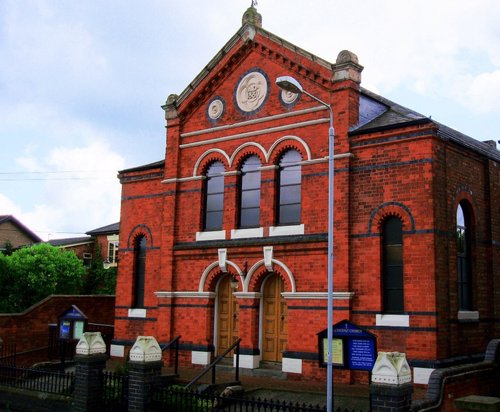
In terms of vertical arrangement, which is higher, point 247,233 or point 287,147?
point 287,147

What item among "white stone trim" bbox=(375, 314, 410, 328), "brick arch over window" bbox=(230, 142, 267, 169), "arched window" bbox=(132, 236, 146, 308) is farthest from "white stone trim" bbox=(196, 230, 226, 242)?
"white stone trim" bbox=(375, 314, 410, 328)

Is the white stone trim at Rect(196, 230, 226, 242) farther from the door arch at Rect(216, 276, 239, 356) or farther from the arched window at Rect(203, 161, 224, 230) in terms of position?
the door arch at Rect(216, 276, 239, 356)

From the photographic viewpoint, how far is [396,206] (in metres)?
16.1

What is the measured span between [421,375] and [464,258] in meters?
4.20

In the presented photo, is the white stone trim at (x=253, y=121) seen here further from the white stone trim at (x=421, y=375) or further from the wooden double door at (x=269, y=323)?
the white stone trim at (x=421, y=375)

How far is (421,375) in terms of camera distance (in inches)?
586

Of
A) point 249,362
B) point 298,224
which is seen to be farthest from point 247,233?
point 249,362

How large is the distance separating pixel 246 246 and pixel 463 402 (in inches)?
357

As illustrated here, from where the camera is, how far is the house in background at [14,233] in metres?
49.1

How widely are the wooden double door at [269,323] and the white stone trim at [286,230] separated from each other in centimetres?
134

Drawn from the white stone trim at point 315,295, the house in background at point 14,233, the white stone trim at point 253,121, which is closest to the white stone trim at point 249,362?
the white stone trim at point 315,295

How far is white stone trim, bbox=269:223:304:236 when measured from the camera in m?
17.8

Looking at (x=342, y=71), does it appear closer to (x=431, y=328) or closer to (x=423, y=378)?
(x=431, y=328)

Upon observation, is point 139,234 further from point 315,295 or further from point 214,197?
point 315,295
